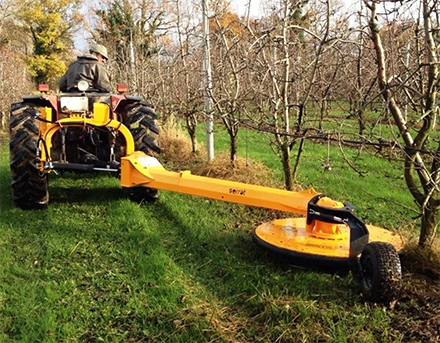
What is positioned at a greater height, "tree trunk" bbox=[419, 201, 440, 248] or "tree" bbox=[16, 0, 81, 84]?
"tree" bbox=[16, 0, 81, 84]

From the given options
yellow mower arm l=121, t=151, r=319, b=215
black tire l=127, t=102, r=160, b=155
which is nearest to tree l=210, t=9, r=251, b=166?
black tire l=127, t=102, r=160, b=155

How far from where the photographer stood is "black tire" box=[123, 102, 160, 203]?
5.61 meters

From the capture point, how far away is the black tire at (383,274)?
290 centimetres

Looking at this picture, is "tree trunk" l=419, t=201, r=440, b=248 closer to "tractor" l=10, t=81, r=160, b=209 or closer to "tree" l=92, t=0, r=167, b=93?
"tractor" l=10, t=81, r=160, b=209

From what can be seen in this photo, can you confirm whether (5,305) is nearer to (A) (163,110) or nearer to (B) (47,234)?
(B) (47,234)

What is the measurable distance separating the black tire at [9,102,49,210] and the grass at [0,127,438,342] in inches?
7.6

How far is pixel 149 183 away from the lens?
4.31 metres

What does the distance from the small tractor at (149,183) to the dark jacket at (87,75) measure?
0.20 m

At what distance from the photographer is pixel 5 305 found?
3234 mm

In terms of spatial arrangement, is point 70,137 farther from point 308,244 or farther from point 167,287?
point 308,244

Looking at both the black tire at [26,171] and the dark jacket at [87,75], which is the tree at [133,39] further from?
the black tire at [26,171]

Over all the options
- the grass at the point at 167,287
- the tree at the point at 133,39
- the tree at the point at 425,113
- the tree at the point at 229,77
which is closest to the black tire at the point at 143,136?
the grass at the point at 167,287

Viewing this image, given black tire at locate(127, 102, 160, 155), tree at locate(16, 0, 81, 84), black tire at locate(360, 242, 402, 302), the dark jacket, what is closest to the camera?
black tire at locate(360, 242, 402, 302)

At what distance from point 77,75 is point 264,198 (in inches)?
149
